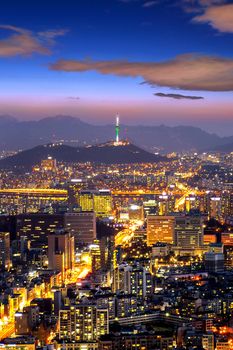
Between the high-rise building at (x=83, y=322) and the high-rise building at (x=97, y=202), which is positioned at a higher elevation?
the high-rise building at (x=97, y=202)

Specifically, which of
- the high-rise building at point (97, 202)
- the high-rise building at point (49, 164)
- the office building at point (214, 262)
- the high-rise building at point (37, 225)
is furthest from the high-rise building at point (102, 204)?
the high-rise building at point (49, 164)

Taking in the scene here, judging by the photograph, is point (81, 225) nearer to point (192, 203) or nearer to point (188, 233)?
point (188, 233)

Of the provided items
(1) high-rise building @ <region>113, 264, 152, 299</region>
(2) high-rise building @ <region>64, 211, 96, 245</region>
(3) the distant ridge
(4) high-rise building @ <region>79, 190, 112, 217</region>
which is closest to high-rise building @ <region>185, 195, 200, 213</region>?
(4) high-rise building @ <region>79, 190, 112, 217</region>

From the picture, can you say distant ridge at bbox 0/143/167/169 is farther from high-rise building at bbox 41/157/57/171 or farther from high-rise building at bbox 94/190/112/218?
high-rise building at bbox 94/190/112/218

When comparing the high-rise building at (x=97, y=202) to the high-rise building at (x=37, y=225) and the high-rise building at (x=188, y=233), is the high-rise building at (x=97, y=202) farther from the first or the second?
the high-rise building at (x=188, y=233)

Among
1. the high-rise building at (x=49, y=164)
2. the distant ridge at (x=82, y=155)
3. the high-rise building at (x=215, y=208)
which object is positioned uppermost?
Answer: the distant ridge at (x=82, y=155)

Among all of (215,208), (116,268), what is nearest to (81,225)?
(215,208)
